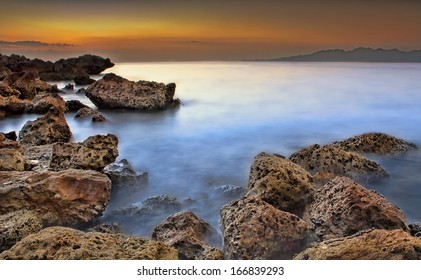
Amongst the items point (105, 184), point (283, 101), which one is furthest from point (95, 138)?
point (283, 101)

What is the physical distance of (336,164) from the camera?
2926 millimetres

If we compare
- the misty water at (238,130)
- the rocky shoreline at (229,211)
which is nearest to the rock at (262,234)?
the rocky shoreline at (229,211)

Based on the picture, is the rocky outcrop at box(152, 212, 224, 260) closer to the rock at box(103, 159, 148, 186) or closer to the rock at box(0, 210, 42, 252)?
the rock at box(0, 210, 42, 252)

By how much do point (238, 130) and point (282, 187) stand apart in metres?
1.78

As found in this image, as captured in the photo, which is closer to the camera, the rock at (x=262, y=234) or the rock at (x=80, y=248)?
the rock at (x=80, y=248)

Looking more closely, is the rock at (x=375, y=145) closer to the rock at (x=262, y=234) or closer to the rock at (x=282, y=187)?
the rock at (x=282, y=187)

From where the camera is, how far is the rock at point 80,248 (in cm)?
162

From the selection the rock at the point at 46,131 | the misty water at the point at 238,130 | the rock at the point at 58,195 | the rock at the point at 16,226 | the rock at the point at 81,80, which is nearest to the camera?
the rock at the point at 16,226

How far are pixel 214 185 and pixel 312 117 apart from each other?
2100 mm

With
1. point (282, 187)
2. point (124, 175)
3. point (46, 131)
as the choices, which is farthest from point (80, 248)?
point (46, 131)

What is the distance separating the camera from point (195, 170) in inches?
125

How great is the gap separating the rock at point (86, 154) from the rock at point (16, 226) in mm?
704

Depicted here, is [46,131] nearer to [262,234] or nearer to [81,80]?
[262,234]

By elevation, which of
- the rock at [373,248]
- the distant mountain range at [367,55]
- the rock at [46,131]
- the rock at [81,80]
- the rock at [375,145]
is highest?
the distant mountain range at [367,55]
